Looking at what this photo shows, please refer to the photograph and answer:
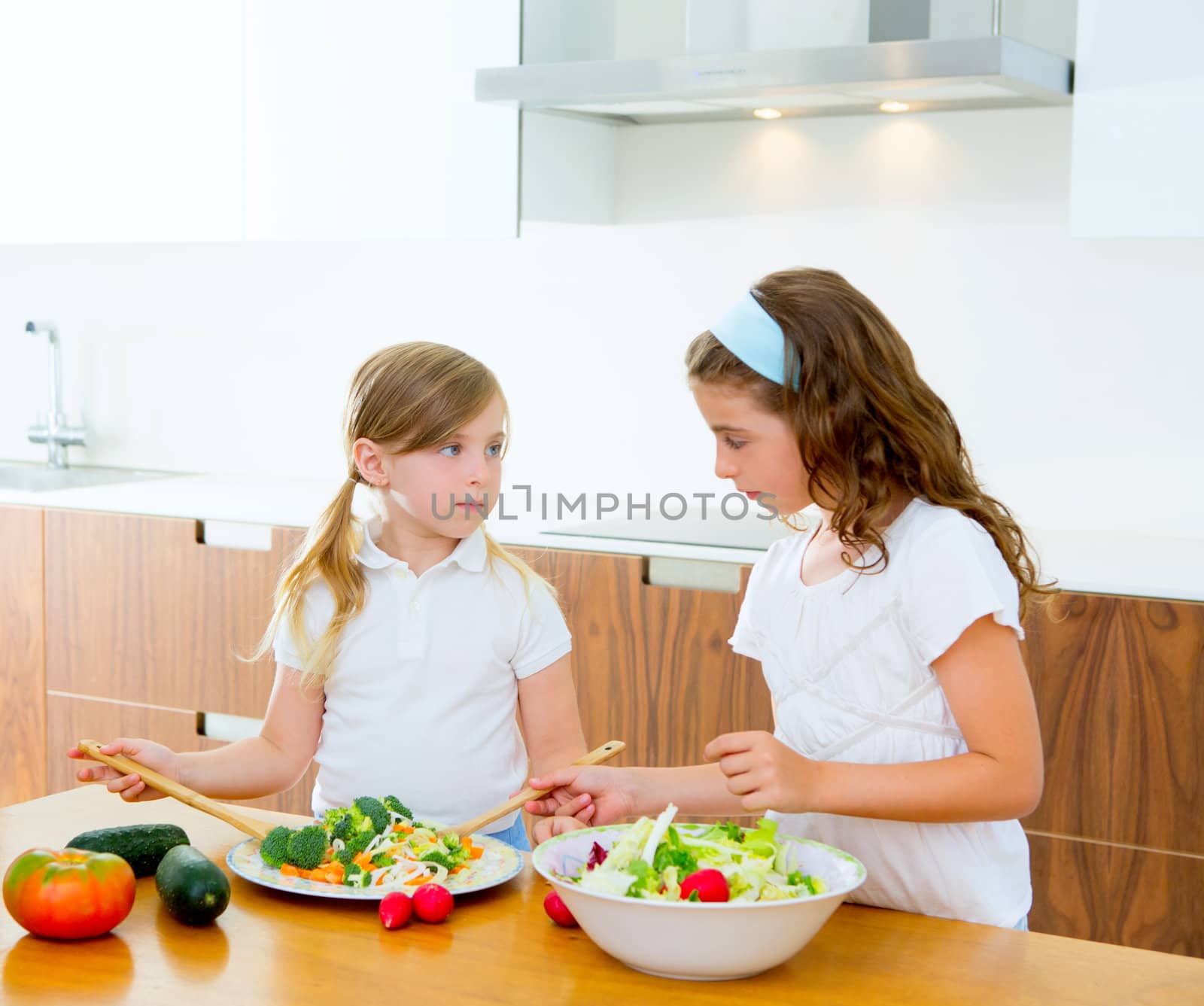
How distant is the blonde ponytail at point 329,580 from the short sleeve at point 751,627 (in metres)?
0.41

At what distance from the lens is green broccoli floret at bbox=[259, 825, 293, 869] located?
115cm

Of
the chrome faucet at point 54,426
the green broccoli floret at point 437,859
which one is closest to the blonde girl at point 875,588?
the green broccoli floret at point 437,859

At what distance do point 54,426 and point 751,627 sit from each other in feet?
7.28

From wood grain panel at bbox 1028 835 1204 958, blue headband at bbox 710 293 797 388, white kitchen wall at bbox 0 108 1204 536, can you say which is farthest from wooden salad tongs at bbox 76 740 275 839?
white kitchen wall at bbox 0 108 1204 536

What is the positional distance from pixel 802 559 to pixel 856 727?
0.20 metres

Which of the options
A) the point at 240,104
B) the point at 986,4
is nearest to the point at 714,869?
the point at 986,4

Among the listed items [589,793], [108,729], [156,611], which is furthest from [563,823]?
[108,729]

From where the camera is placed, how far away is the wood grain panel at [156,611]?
102 inches

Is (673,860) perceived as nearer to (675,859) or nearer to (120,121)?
(675,859)

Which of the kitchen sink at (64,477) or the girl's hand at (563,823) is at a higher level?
the kitchen sink at (64,477)

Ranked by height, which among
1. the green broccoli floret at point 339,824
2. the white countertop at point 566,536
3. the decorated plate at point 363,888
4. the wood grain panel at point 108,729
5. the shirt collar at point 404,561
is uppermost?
the shirt collar at point 404,561

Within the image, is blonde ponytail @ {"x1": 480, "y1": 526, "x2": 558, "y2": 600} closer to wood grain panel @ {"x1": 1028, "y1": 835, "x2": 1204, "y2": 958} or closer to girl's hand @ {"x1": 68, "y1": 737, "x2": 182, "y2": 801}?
girl's hand @ {"x1": 68, "y1": 737, "x2": 182, "y2": 801}

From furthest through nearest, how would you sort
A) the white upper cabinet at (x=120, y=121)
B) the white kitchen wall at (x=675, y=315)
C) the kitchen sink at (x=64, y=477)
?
the kitchen sink at (x=64, y=477)
the white upper cabinet at (x=120, y=121)
the white kitchen wall at (x=675, y=315)

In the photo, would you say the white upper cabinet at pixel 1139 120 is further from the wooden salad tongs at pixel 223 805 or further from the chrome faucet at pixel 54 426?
the chrome faucet at pixel 54 426
